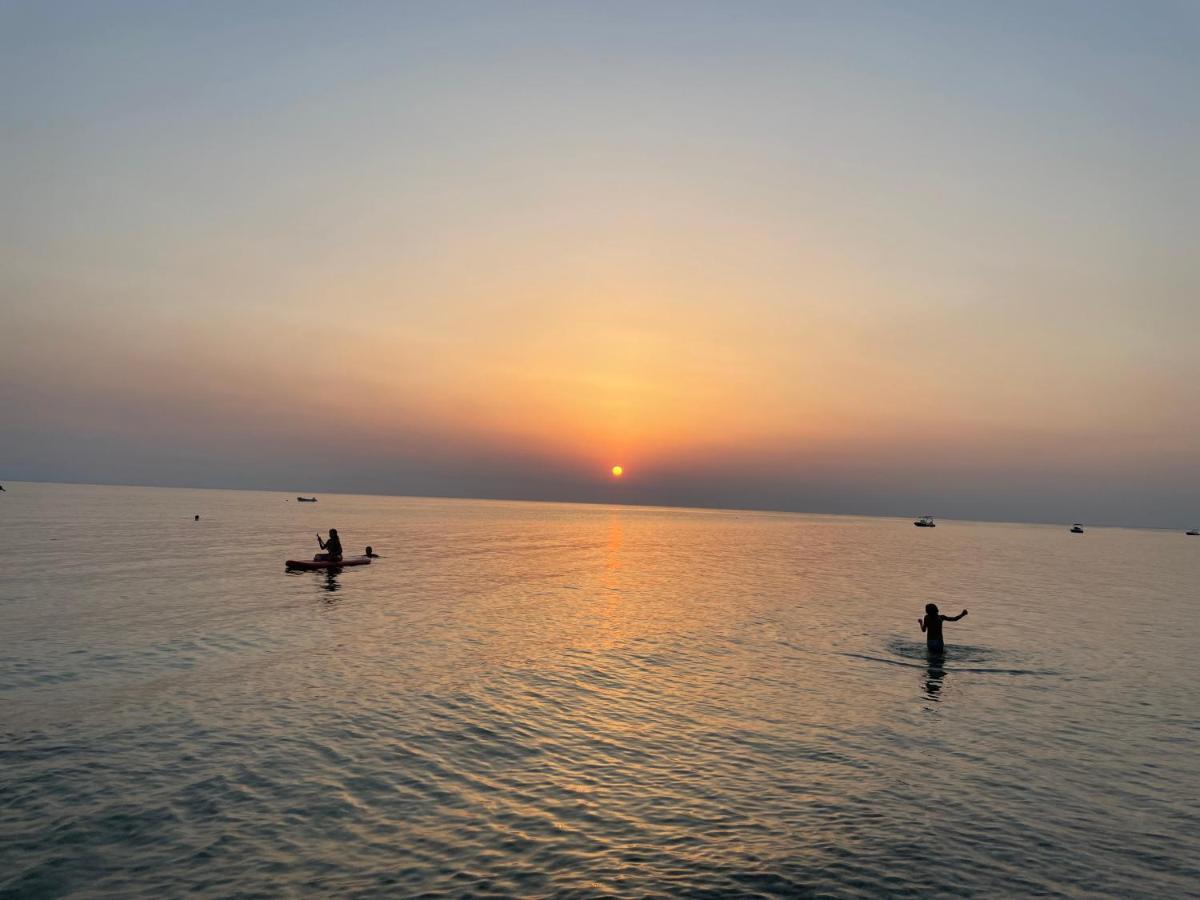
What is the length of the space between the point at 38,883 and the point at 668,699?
2007 centimetres

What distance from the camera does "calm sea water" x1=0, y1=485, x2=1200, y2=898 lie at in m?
14.4

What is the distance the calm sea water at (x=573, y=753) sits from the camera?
1442 cm

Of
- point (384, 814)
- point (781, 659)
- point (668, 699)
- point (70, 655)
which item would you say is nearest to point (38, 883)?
point (384, 814)

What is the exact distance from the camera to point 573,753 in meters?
21.3

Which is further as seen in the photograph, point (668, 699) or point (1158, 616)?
point (1158, 616)

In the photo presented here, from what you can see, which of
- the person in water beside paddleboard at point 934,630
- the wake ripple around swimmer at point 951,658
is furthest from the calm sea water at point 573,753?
the person in water beside paddleboard at point 934,630

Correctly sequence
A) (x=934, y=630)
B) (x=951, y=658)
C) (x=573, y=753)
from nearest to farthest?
1. (x=573, y=753)
2. (x=934, y=630)
3. (x=951, y=658)

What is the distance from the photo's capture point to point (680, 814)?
17.1m

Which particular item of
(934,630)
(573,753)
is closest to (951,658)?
(934,630)

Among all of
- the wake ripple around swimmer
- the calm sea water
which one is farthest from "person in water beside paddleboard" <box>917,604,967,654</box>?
the calm sea water

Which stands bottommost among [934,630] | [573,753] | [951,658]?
[951,658]

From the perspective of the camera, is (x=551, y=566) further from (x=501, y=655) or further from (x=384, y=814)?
(x=384, y=814)

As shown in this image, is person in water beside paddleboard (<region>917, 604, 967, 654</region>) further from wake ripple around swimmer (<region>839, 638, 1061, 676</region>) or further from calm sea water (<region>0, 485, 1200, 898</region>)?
calm sea water (<region>0, 485, 1200, 898</region>)

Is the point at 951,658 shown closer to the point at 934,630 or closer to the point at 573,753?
the point at 934,630
